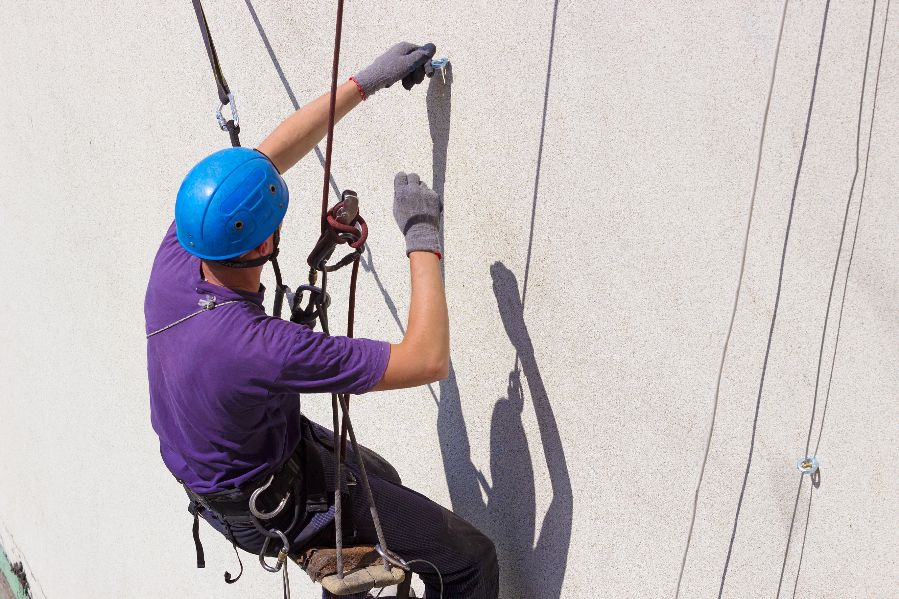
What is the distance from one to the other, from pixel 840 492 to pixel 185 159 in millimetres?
2541

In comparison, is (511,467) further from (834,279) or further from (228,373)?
(834,279)

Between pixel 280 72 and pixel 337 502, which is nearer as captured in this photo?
pixel 337 502

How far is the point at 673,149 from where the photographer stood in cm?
189

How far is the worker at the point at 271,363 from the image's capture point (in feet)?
6.06

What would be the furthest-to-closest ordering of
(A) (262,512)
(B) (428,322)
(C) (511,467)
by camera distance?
(C) (511,467)
(A) (262,512)
(B) (428,322)

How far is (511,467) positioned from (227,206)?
1092 mm

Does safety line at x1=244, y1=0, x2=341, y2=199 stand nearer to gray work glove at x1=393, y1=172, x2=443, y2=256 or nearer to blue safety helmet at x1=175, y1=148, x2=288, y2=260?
gray work glove at x1=393, y1=172, x2=443, y2=256

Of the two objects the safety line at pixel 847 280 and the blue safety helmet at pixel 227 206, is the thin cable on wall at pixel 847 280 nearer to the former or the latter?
the safety line at pixel 847 280

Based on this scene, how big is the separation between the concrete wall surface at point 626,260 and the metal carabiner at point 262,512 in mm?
647

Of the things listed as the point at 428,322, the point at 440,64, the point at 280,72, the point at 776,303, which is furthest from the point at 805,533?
the point at 280,72

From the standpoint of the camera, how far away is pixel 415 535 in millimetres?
2299

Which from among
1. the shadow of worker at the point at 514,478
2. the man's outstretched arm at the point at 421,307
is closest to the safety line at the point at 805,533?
the shadow of worker at the point at 514,478

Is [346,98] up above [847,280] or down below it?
above

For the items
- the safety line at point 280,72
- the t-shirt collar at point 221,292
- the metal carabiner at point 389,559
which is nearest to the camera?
the t-shirt collar at point 221,292
